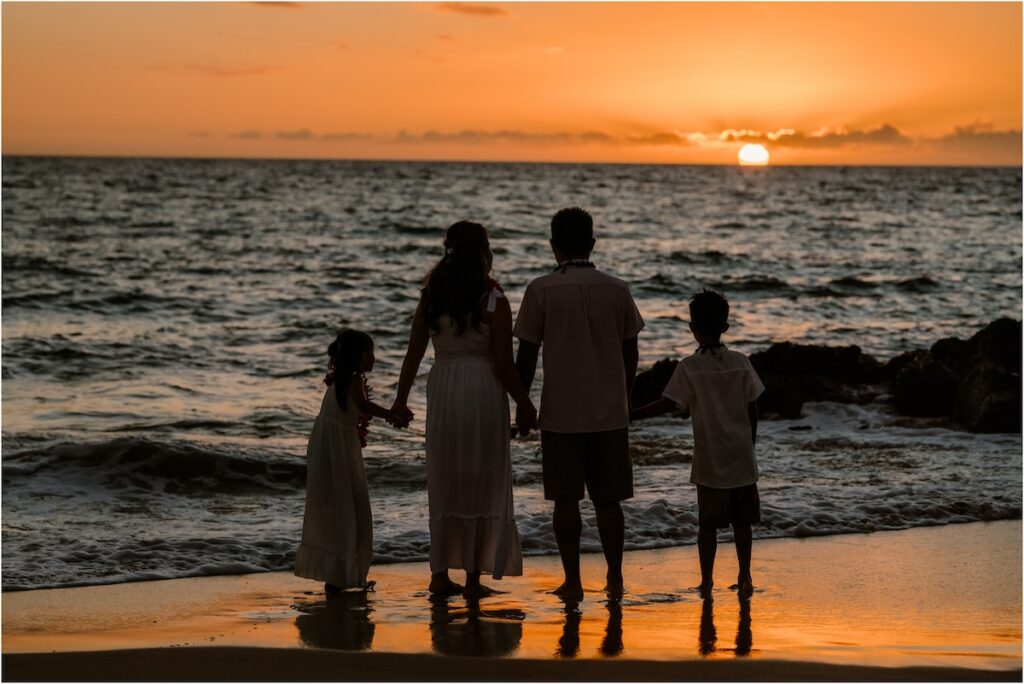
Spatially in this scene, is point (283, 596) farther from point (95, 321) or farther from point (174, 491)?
point (95, 321)

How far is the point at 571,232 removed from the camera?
5840 mm

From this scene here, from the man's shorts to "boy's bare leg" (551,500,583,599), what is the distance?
0.22 feet

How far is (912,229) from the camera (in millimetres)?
48250

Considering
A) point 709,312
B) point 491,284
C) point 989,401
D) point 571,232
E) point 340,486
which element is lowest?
point 989,401

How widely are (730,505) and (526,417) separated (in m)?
1.18

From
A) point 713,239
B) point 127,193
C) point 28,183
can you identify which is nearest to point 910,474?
point 713,239

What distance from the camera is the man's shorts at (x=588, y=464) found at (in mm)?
5898

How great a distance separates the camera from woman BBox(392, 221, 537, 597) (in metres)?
5.80

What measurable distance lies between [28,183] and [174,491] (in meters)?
68.7

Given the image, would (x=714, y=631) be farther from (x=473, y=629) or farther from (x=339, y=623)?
(x=339, y=623)

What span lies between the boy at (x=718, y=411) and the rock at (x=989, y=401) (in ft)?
22.3

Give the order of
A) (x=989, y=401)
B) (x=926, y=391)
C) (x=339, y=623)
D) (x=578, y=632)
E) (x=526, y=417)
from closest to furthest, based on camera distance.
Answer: (x=578, y=632)
(x=339, y=623)
(x=526, y=417)
(x=989, y=401)
(x=926, y=391)

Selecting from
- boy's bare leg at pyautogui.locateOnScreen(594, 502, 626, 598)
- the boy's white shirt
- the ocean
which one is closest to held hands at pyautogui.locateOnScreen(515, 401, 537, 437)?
boy's bare leg at pyautogui.locateOnScreen(594, 502, 626, 598)

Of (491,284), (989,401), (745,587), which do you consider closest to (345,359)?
(491,284)
